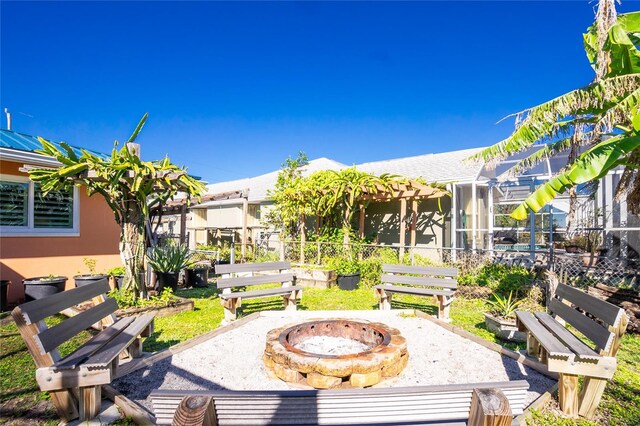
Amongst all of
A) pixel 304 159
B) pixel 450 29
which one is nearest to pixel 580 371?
pixel 450 29

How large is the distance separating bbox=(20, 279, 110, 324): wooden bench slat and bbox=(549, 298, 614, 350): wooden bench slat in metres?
5.16

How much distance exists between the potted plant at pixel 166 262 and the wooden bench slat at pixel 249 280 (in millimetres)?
2904

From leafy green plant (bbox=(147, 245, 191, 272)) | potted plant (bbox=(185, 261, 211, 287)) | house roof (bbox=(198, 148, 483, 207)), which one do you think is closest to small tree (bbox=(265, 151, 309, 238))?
house roof (bbox=(198, 148, 483, 207))

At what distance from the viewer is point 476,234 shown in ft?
44.2

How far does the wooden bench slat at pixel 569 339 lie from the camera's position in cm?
315

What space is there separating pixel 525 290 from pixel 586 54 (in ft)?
17.8

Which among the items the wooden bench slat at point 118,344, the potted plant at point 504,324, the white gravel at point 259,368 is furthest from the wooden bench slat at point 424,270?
the wooden bench slat at point 118,344

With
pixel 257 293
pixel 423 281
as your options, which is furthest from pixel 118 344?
pixel 423 281

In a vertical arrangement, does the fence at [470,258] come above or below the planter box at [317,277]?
above

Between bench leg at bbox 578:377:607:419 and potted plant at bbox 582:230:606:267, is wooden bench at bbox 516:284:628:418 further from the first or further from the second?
potted plant at bbox 582:230:606:267

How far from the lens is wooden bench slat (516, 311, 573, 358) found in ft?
10.4

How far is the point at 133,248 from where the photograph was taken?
675cm

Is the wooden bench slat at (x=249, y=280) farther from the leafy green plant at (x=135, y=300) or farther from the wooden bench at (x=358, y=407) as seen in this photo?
the wooden bench at (x=358, y=407)

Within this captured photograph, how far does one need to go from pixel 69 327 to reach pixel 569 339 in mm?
5232
